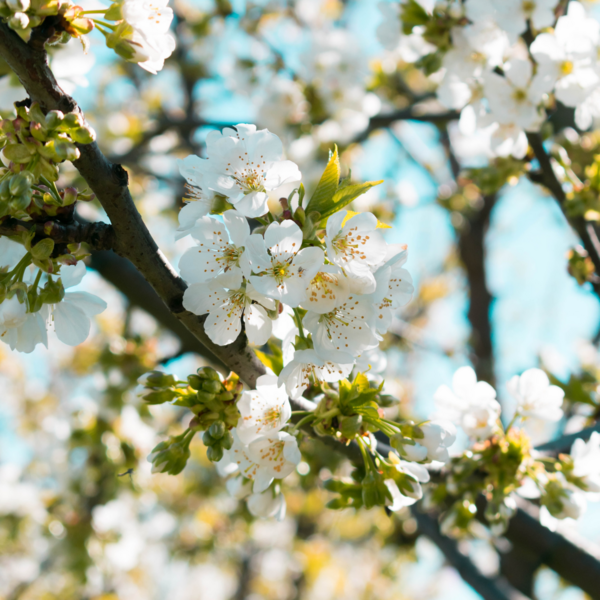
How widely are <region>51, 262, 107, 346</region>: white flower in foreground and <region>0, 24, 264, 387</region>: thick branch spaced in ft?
0.61

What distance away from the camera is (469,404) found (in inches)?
60.3

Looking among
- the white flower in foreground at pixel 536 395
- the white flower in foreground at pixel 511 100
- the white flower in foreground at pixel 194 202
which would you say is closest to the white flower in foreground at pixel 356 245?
the white flower in foreground at pixel 194 202

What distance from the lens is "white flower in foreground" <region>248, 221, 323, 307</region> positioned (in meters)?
0.99

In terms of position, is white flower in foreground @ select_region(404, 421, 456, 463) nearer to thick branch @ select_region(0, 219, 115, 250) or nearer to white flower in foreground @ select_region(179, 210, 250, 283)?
white flower in foreground @ select_region(179, 210, 250, 283)

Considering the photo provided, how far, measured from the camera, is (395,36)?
2.29 m

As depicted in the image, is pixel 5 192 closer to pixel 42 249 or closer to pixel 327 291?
pixel 42 249

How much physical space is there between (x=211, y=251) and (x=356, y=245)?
311mm

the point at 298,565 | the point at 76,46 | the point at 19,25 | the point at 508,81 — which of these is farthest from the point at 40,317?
the point at 298,565

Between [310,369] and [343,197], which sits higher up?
[343,197]

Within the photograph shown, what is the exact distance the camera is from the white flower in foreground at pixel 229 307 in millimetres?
1063

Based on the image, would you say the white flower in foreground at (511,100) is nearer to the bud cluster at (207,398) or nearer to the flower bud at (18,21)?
the bud cluster at (207,398)

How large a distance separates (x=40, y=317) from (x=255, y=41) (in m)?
3.45

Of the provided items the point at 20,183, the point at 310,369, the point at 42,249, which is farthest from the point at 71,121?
the point at 310,369

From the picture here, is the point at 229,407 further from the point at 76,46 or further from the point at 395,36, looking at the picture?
the point at 395,36
